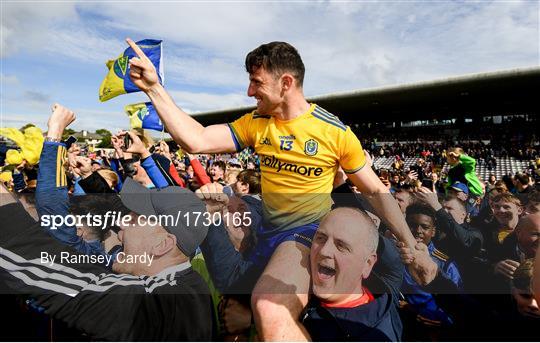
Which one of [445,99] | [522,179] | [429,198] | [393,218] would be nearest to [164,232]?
[393,218]

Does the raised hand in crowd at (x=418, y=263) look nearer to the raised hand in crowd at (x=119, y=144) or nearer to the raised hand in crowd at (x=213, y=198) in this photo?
the raised hand in crowd at (x=213, y=198)

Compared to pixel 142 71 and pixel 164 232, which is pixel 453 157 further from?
pixel 142 71

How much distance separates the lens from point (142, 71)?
2014mm

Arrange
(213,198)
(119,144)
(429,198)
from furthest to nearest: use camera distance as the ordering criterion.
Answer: (119,144)
(429,198)
(213,198)

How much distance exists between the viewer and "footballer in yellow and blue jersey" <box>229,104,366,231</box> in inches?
91.4

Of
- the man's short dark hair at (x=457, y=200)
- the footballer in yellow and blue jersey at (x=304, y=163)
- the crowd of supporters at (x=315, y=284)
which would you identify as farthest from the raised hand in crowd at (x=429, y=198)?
the footballer in yellow and blue jersey at (x=304, y=163)

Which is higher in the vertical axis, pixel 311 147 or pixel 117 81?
pixel 117 81

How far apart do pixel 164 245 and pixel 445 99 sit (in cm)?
3022

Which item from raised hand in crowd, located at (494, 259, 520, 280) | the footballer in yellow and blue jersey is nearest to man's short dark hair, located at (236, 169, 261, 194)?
the footballer in yellow and blue jersey

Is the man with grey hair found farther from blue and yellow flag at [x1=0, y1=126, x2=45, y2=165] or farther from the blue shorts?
blue and yellow flag at [x1=0, y1=126, x2=45, y2=165]

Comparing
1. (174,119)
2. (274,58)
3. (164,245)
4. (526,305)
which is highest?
(274,58)

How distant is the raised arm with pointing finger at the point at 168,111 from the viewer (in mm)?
2010

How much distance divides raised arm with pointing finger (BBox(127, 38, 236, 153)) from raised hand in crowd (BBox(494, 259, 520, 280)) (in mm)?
1972

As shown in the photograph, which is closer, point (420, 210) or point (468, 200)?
point (420, 210)
